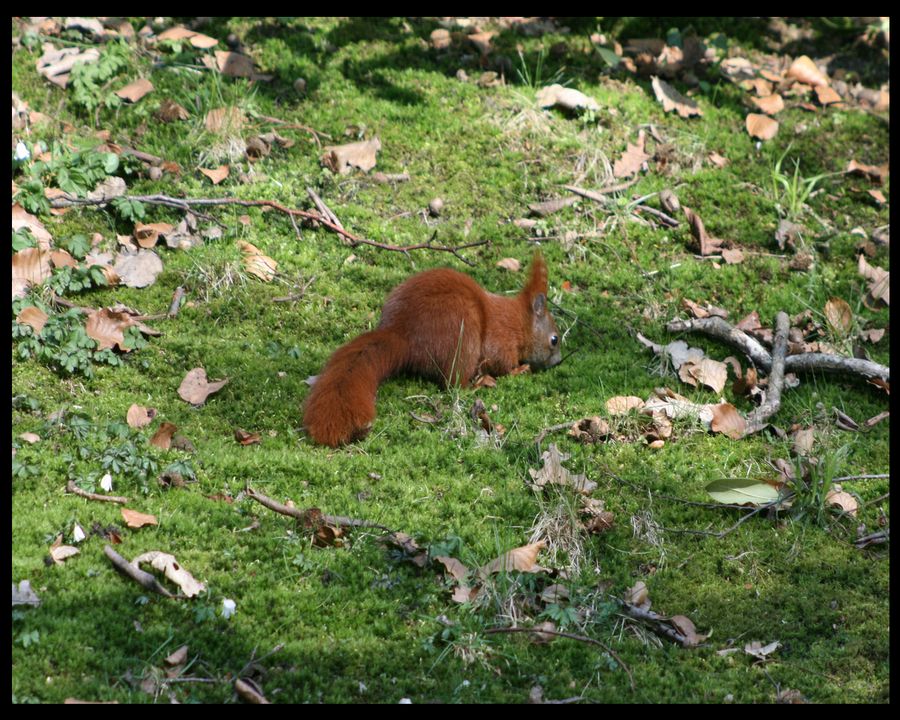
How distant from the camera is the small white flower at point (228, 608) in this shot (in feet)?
10.6

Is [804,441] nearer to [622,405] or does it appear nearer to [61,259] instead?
[622,405]

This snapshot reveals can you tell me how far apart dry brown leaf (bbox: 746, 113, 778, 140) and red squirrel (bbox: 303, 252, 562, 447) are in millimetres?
2555

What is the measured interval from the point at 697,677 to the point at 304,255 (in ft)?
10.3

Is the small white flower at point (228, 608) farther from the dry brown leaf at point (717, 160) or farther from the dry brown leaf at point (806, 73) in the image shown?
the dry brown leaf at point (806, 73)

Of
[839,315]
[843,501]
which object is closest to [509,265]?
→ [839,315]

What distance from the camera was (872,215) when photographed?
6277 millimetres

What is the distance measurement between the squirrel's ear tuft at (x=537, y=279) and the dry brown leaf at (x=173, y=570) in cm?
251

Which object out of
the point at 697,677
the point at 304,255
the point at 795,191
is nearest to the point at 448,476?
the point at 697,677

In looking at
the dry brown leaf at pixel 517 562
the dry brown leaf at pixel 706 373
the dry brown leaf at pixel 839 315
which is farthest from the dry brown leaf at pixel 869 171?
the dry brown leaf at pixel 517 562

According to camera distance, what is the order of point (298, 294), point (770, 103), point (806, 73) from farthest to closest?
point (806, 73) → point (770, 103) → point (298, 294)

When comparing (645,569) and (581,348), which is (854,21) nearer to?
(581,348)

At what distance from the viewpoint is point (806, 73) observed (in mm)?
7344

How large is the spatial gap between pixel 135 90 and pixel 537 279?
3.00 meters

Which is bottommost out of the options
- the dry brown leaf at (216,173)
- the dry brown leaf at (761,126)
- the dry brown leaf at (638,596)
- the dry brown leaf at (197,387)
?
the dry brown leaf at (197,387)
